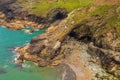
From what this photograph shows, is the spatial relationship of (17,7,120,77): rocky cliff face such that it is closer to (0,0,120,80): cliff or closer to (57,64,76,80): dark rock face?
(0,0,120,80): cliff

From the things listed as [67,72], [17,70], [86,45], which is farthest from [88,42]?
[17,70]

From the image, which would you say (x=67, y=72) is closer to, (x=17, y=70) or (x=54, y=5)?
(x=17, y=70)

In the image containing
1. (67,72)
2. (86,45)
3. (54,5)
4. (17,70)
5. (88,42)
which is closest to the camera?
(67,72)

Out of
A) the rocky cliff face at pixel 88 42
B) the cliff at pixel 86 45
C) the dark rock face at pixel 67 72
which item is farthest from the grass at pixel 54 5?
the dark rock face at pixel 67 72

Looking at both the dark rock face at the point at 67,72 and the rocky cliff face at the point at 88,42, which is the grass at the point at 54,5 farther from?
the dark rock face at the point at 67,72

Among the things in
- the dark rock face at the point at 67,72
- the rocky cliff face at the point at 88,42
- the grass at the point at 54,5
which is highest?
the rocky cliff face at the point at 88,42

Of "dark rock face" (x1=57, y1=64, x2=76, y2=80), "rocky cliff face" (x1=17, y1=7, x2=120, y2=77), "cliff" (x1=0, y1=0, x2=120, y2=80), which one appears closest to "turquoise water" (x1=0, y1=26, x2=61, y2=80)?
"dark rock face" (x1=57, y1=64, x2=76, y2=80)

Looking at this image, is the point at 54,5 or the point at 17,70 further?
the point at 54,5

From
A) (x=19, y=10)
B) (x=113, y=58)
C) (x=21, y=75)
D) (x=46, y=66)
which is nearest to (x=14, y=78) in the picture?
(x=21, y=75)

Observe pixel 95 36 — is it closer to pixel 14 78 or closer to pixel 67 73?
pixel 67 73

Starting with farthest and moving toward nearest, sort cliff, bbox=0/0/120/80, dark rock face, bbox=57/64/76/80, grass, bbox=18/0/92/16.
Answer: grass, bbox=18/0/92/16 → cliff, bbox=0/0/120/80 → dark rock face, bbox=57/64/76/80

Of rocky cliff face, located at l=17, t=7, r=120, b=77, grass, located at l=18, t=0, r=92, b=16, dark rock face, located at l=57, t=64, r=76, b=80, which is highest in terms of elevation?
A: rocky cliff face, located at l=17, t=7, r=120, b=77
